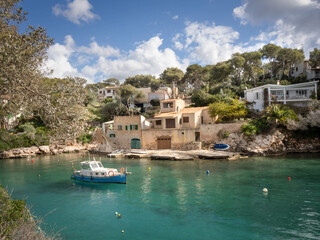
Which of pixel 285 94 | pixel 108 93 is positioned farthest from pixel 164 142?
pixel 108 93

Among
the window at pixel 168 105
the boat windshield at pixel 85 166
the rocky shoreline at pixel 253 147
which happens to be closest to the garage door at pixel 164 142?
the rocky shoreline at pixel 253 147

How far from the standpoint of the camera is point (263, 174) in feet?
76.5

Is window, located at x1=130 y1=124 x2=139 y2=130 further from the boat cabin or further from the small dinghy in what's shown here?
the boat cabin

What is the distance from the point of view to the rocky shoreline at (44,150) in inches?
1560

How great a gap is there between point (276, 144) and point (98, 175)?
1074 inches

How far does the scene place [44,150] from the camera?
137ft

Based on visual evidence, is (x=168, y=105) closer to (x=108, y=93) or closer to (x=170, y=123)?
(x=170, y=123)

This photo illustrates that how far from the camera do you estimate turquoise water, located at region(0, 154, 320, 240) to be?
12656mm

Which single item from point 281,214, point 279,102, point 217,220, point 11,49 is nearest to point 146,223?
point 217,220

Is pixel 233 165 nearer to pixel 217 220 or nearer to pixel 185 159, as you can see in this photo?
pixel 185 159

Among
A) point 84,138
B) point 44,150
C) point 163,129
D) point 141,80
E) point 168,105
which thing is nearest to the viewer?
point 163,129

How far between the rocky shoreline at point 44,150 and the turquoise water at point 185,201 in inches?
506

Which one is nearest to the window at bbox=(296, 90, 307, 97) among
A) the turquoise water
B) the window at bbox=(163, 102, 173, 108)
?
the turquoise water

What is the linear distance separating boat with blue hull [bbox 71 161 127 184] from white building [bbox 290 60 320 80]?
4517 centimetres
